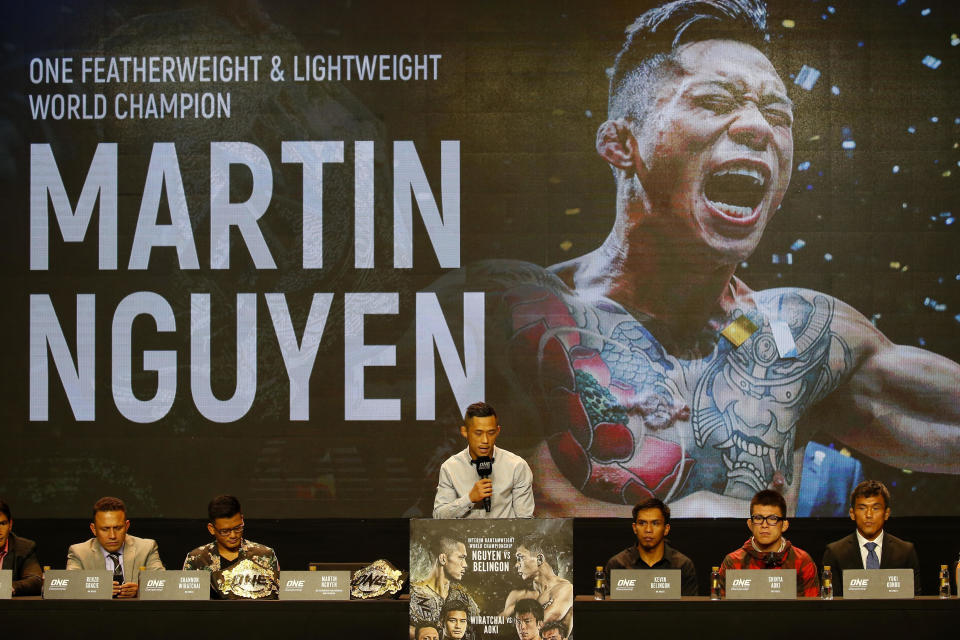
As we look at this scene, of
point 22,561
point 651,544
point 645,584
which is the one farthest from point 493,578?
point 22,561

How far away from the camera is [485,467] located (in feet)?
13.0

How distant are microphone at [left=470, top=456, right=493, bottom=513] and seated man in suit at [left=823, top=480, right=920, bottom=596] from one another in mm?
1236

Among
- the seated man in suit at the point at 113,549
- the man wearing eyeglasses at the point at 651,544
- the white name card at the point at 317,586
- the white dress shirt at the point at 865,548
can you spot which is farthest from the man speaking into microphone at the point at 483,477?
the white dress shirt at the point at 865,548

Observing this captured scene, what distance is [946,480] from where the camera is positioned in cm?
557

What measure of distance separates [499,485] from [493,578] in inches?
52.9

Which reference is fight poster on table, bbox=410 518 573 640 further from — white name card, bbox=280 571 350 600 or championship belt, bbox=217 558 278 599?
championship belt, bbox=217 558 278 599

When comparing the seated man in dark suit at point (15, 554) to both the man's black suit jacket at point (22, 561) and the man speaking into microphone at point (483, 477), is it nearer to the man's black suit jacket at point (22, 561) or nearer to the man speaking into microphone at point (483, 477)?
the man's black suit jacket at point (22, 561)

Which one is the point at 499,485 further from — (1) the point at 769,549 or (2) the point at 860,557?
(2) the point at 860,557

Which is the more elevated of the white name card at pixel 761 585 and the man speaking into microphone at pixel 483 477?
the man speaking into microphone at pixel 483 477

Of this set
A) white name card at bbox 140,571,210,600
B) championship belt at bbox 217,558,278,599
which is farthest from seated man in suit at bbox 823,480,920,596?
white name card at bbox 140,571,210,600

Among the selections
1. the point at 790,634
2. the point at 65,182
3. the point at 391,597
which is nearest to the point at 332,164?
the point at 65,182

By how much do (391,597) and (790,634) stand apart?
1.20m

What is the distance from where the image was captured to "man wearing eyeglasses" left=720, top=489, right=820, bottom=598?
387 cm

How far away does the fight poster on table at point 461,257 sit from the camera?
5613 millimetres
